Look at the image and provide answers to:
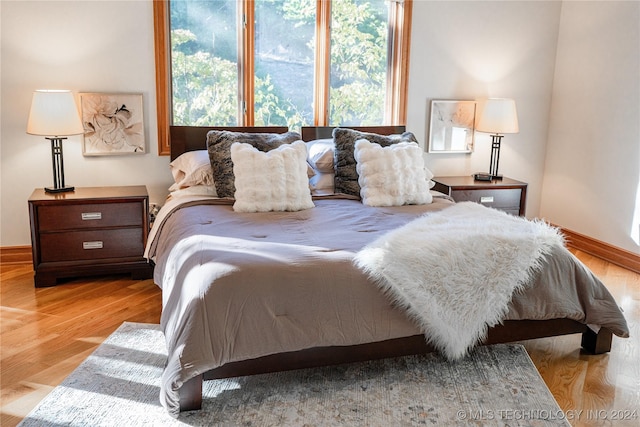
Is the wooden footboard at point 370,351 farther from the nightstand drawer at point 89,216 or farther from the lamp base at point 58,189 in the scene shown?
the lamp base at point 58,189

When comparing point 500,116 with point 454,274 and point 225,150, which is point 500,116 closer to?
point 225,150

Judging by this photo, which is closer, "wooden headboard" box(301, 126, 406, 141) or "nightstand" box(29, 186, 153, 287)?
"nightstand" box(29, 186, 153, 287)

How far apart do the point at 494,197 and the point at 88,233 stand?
2.95 metres

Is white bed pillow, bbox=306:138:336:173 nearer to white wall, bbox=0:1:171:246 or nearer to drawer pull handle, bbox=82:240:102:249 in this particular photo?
white wall, bbox=0:1:171:246

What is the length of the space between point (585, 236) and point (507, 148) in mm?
979

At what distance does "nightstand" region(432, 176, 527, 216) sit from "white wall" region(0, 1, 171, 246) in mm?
2237

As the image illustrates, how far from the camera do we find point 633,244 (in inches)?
171

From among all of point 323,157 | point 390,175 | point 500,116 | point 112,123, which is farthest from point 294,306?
point 500,116

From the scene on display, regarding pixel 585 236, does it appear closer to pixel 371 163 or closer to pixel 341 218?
pixel 371 163

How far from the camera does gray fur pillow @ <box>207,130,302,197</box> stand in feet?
11.8

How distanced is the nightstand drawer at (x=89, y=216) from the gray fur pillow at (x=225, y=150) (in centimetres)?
59

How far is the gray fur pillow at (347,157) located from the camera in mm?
3822

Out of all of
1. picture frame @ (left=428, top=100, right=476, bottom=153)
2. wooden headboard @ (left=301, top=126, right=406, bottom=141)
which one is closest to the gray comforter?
wooden headboard @ (left=301, top=126, right=406, bottom=141)

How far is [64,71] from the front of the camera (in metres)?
3.92
